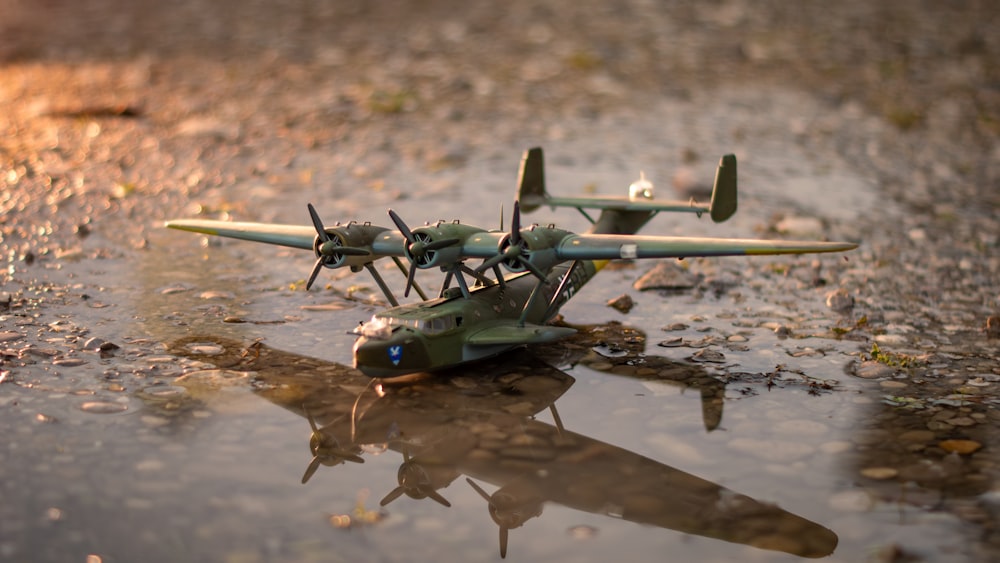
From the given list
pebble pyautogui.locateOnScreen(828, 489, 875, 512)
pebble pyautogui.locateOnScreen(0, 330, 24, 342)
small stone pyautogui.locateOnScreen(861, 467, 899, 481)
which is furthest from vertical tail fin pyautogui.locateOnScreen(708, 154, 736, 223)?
pebble pyautogui.locateOnScreen(0, 330, 24, 342)

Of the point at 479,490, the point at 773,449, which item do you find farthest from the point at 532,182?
the point at 479,490

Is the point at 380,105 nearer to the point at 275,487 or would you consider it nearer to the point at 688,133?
the point at 688,133

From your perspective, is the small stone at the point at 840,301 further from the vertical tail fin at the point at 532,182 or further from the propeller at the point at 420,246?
the propeller at the point at 420,246

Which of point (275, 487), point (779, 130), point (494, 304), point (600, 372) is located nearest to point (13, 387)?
point (275, 487)

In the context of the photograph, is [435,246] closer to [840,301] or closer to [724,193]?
[724,193]

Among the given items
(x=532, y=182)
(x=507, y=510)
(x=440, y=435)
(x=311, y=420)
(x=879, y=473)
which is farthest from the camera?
(x=532, y=182)

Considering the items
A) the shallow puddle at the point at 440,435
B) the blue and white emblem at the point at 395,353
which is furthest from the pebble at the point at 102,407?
the blue and white emblem at the point at 395,353

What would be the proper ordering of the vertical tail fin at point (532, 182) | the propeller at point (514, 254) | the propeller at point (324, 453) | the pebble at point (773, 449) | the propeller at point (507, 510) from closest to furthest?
the propeller at point (507, 510) < the propeller at point (324, 453) < the pebble at point (773, 449) < the propeller at point (514, 254) < the vertical tail fin at point (532, 182)
